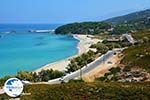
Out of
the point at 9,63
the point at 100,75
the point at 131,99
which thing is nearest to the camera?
the point at 131,99

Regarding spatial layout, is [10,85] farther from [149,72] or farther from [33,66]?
[33,66]

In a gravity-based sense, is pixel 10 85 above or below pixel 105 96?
above

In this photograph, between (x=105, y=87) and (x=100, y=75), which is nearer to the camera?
(x=105, y=87)

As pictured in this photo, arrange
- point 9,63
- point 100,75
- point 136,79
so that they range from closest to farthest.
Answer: point 136,79 → point 100,75 → point 9,63

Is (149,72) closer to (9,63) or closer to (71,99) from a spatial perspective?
(71,99)

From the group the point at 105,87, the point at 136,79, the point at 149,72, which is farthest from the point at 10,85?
the point at 149,72

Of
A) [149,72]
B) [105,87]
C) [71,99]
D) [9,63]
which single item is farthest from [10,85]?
[9,63]
